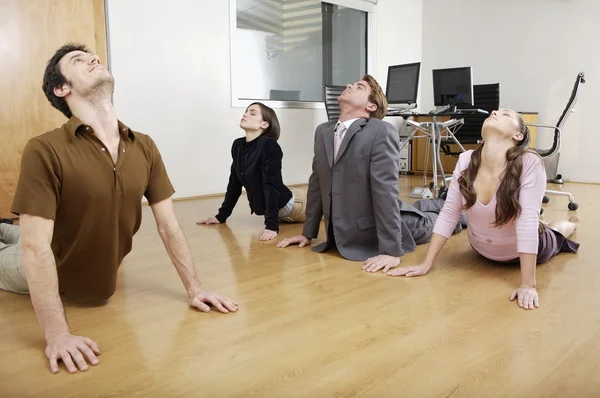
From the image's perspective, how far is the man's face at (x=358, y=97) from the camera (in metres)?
2.68

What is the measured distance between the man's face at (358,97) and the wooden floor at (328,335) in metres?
0.80

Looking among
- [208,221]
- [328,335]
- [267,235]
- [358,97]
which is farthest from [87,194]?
[208,221]

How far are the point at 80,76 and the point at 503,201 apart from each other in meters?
1.65

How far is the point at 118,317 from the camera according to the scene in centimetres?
187

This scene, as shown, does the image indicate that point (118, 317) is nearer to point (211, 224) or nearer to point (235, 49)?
point (211, 224)

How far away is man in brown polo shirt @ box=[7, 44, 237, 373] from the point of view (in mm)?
1501

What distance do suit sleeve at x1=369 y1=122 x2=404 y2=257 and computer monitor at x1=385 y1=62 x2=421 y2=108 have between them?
3.03 metres

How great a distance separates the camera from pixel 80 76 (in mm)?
1713

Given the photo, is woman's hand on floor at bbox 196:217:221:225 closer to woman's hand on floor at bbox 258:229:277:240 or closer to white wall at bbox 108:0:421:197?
woman's hand on floor at bbox 258:229:277:240

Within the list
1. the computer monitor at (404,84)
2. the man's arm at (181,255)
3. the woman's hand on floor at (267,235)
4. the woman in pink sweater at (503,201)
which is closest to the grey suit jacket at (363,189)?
the woman in pink sweater at (503,201)

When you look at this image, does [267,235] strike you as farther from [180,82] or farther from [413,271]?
[180,82]

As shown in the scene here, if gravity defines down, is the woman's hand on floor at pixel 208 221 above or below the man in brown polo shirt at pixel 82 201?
below

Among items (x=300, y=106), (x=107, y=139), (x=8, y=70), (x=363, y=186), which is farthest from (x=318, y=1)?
(x=107, y=139)

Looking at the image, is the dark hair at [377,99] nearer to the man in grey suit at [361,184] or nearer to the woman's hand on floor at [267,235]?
the man in grey suit at [361,184]
